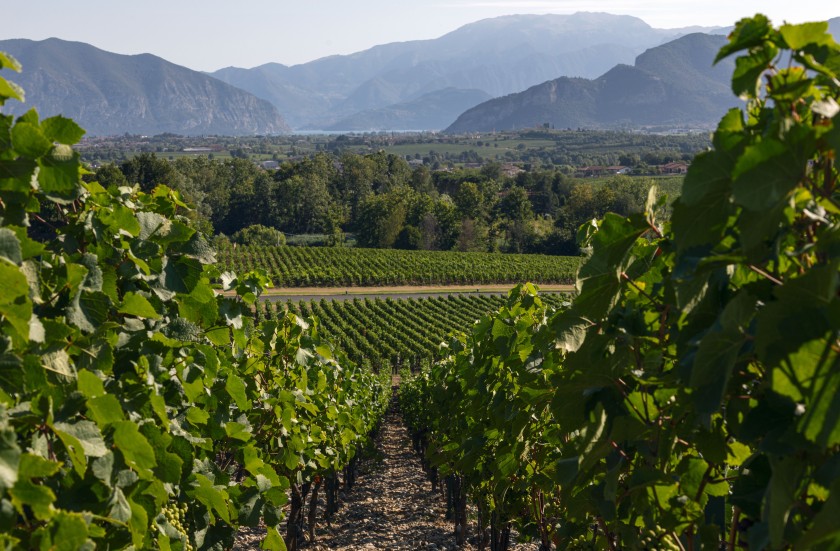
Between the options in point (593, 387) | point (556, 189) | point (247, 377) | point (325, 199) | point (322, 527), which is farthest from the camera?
point (556, 189)

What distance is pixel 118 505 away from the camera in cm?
218

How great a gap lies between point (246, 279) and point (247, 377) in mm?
941

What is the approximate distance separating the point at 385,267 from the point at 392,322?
19198 mm

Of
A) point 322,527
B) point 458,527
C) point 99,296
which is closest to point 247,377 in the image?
point 99,296

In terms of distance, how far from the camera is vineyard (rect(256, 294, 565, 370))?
3891cm

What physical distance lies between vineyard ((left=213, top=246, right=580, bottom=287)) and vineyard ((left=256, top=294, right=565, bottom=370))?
5961 millimetres

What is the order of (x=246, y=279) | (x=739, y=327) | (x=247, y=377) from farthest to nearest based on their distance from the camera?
1. (x=247, y=377)
2. (x=246, y=279)
3. (x=739, y=327)

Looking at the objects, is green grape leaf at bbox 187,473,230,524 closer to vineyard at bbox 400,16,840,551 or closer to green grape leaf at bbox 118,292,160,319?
green grape leaf at bbox 118,292,160,319

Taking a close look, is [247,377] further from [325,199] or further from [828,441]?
[325,199]

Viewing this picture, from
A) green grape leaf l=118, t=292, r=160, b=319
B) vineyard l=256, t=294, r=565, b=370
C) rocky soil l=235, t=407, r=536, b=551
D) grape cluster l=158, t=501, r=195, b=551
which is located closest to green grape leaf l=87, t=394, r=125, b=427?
green grape leaf l=118, t=292, r=160, b=319

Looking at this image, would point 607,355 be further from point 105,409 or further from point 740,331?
point 105,409

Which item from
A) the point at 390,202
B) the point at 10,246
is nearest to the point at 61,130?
the point at 10,246

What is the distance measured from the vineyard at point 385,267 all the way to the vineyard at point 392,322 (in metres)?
5.96

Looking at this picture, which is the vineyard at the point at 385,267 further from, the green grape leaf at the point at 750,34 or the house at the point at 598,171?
the house at the point at 598,171
